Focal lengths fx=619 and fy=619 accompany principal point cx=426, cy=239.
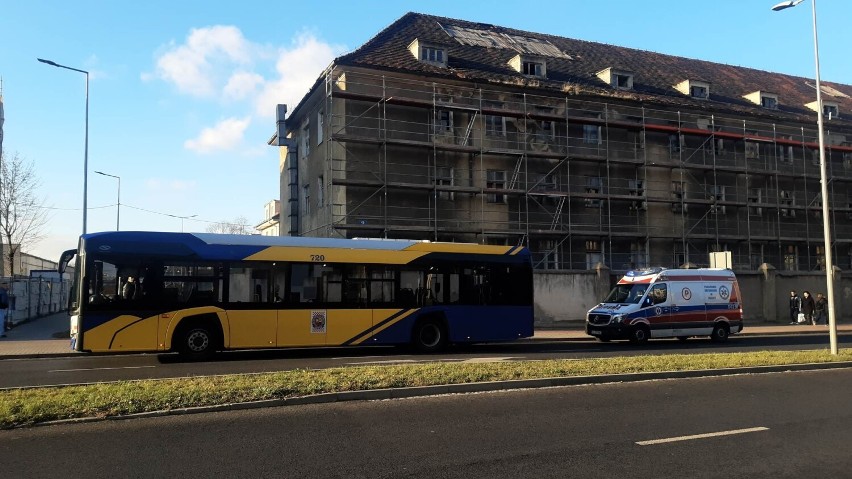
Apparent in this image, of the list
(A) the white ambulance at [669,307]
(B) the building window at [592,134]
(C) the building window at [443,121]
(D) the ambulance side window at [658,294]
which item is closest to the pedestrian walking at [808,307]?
(A) the white ambulance at [669,307]

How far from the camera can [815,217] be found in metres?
38.2

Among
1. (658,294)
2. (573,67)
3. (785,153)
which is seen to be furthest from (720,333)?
(785,153)

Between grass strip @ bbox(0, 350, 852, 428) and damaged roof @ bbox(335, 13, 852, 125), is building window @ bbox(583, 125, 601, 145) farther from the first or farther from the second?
grass strip @ bbox(0, 350, 852, 428)

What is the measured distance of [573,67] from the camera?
35.6 m

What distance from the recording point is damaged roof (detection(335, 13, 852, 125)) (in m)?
30.8

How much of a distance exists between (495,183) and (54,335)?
20.2 m

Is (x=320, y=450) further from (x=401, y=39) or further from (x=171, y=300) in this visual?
(x=401, y=39)

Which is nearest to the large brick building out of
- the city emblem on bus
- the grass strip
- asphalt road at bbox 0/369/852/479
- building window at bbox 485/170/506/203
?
building window at bbox 485/170/506/203

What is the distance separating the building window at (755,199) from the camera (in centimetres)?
3625

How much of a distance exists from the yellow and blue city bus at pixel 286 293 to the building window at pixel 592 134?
16.7 meters

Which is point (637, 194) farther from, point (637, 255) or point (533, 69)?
point (533, 69)

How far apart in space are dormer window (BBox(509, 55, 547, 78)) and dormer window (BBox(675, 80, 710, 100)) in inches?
380

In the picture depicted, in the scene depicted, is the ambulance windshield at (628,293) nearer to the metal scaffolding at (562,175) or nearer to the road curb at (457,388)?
the road curb at (457,388)

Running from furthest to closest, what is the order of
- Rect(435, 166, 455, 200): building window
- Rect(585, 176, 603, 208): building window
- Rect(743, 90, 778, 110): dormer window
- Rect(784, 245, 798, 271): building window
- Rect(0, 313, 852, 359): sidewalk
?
Rect(743, 90, 778, 110): dormer window, Rect(784, 245, 798, 271): building window, Rect(585, 176, 603, 208): building window, Rect(435, 166, 455, 200): building window, Rect(0, 313, 852, 359): sidewalk
